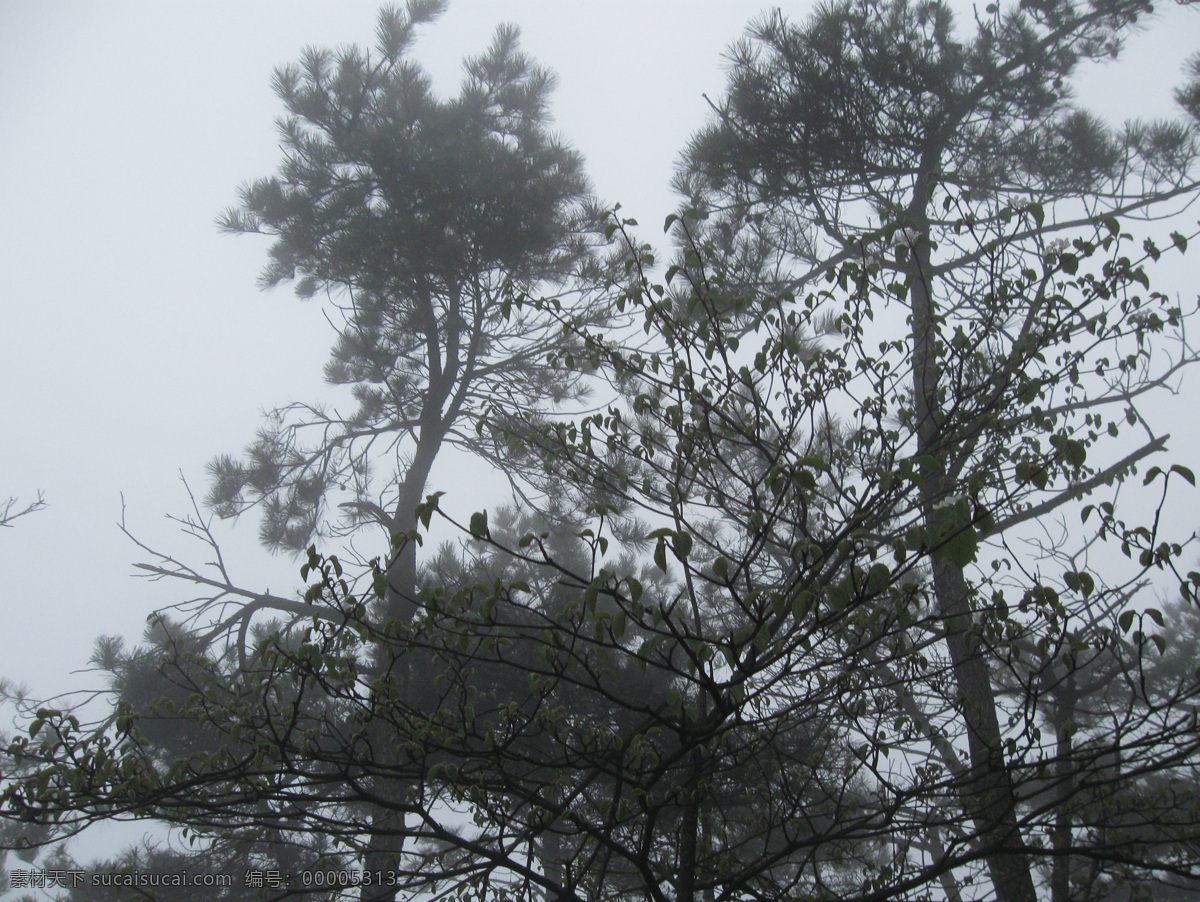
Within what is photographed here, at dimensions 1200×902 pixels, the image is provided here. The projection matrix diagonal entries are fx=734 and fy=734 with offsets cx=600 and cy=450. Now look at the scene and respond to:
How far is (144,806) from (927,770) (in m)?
2.37

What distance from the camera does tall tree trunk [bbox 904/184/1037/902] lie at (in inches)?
77.4

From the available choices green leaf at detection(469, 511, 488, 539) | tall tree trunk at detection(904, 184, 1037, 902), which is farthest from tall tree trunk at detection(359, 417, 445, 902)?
tall tree trunk at detection(904, 184, 1037, 902)

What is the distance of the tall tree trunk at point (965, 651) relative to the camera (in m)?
1.97

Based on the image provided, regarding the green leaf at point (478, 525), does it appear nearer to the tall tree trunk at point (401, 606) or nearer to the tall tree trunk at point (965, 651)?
the tall tree trunk at point (965, 651)

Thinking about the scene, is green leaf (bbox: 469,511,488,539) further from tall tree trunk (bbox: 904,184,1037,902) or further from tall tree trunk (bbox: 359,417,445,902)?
tall tree trunk (bbox: 359,417,445,902)

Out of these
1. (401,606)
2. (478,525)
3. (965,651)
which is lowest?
(478,525)

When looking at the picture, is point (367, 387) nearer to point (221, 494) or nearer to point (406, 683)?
point (221, 494)

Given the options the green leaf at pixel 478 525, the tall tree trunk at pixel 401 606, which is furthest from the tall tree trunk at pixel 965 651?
the tall tree trunk at pixel 401 606

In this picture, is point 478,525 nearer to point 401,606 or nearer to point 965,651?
point 965,651

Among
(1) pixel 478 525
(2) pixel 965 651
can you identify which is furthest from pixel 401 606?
(1) pixel 478 525

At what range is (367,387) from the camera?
290 inches

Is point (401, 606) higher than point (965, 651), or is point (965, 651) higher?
point (401, 606)

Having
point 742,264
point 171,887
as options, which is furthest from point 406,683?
point 742,264

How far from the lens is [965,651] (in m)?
3.67
